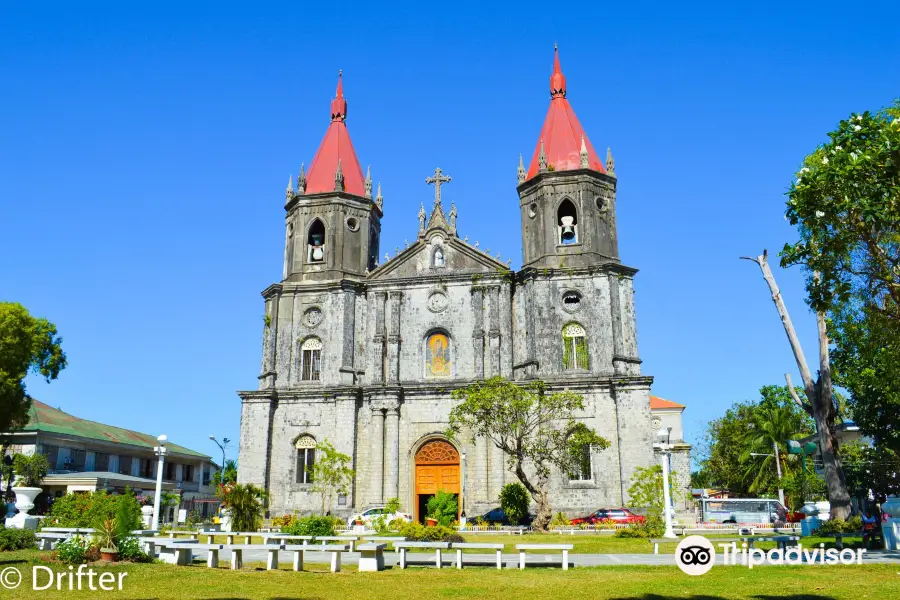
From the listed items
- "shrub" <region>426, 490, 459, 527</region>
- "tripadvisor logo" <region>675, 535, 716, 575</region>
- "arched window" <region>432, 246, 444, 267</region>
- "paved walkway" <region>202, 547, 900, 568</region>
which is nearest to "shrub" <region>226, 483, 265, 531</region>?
"paved walkway" <region>202, 547, 900, 568</region>

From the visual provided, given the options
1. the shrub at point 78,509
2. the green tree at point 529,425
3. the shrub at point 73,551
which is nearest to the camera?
the shrub at point 73,551

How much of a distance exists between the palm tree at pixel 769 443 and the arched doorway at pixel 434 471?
27525 mm

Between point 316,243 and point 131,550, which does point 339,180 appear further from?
point 131,550

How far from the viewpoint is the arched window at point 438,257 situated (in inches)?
1439

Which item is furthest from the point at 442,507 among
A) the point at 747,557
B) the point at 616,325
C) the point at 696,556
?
the point at 696,556

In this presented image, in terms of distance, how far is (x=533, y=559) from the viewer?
16.7 m

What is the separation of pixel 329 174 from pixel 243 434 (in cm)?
1364

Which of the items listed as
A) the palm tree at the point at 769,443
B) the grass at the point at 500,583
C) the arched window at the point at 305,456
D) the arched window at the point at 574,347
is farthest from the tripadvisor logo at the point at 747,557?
the palm tree at the point at 769,443

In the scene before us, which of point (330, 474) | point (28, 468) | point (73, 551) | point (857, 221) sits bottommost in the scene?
point (73, 551)

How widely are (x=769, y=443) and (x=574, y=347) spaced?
88.8 ft

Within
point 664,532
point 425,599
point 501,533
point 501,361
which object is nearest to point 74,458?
point 501,361

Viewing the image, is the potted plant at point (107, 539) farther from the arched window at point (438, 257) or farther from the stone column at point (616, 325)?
the arched window at point (438, 257)

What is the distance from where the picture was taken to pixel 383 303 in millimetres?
36031

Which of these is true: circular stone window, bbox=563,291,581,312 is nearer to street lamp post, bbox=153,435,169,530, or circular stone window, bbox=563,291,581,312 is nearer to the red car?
the red car
